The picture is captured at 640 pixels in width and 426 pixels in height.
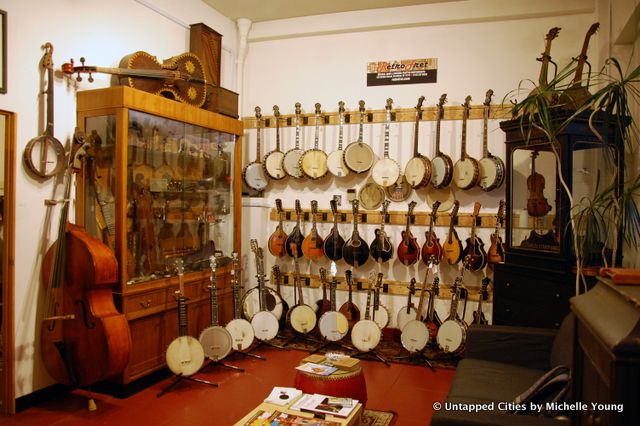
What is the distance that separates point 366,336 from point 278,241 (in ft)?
4.56

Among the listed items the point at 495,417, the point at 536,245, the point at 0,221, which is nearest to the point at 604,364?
the point at 495,417

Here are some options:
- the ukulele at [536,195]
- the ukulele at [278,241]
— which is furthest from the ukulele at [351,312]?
the ukulele at [536,195]

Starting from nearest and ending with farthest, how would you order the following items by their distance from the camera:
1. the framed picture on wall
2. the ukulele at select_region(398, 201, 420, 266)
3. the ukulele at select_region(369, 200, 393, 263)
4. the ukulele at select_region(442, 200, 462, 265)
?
the framed picture on wall, the ukulele at select_region(442, 200, 462, 265), the ukulele at select_region(398, 201, 420, 266), the ukulele at select_region(369, 200, 393, 263)

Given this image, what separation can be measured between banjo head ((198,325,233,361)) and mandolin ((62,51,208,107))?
6.11ft

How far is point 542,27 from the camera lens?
466 centimetres

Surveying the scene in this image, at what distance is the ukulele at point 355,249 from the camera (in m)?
4.90

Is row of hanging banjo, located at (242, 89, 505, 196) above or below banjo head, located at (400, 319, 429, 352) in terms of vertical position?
above

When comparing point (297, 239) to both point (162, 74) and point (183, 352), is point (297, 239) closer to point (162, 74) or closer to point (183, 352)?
point (183, 352)

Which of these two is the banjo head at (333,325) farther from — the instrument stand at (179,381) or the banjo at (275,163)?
the banjo at (275,163)

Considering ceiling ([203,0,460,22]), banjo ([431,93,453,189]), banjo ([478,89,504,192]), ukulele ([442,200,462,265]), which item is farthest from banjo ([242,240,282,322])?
ceiling ([203,0,460,22])

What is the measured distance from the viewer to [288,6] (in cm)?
509

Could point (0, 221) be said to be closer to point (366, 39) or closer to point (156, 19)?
point (156, 19)

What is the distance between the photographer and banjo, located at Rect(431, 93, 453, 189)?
470 centimetres

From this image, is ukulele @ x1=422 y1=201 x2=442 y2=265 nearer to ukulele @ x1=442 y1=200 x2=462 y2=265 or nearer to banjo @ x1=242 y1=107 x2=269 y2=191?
ukulele @ x1=442 y1=200 x2=462 y2=265
